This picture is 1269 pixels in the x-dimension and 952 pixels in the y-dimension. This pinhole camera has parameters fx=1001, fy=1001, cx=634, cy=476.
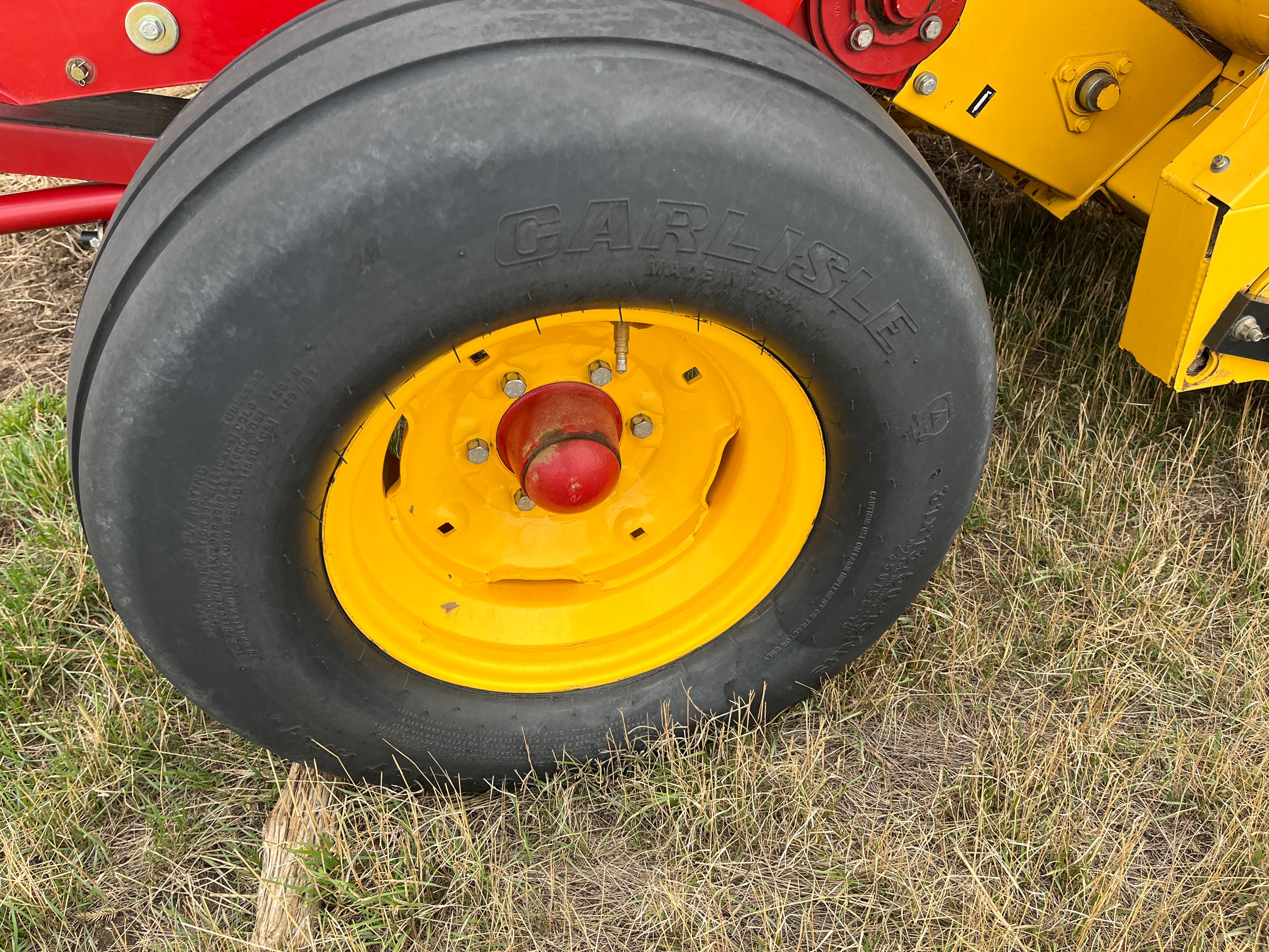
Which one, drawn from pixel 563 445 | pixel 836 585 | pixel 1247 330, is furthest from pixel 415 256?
pixel 1247 330

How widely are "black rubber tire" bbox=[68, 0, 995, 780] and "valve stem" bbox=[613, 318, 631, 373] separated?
19 cm

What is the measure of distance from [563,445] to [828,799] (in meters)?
0.90

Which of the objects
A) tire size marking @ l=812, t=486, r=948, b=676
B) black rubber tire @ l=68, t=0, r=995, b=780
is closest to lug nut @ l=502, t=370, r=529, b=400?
black rubber tire @ l=68, t=0, r=995, b=780

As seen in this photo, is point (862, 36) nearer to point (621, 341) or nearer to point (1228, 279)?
point (621, 341)

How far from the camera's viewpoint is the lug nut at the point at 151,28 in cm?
169

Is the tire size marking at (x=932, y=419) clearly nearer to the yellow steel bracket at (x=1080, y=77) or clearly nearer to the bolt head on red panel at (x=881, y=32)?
the bolt head on red panel at (x=881, y=32)

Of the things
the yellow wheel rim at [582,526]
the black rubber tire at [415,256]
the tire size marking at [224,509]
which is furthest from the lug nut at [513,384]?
the tire size marking at [224,509]

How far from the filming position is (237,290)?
1.34 m

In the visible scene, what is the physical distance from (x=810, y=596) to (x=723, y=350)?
20.9 inches

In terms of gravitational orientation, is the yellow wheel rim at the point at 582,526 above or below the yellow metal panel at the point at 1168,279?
below

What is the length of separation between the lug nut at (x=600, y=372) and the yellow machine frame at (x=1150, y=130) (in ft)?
2.79

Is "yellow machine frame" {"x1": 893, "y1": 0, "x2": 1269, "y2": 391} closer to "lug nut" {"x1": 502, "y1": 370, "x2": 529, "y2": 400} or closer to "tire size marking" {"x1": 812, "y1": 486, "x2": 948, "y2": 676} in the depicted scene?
"tire size marking" {"x1": 812, "y1": 486, "x2": 948, "y2": 676}

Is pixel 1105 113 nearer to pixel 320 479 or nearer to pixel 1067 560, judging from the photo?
pixel 1067 560

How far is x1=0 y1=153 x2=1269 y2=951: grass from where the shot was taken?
1.83 metres
